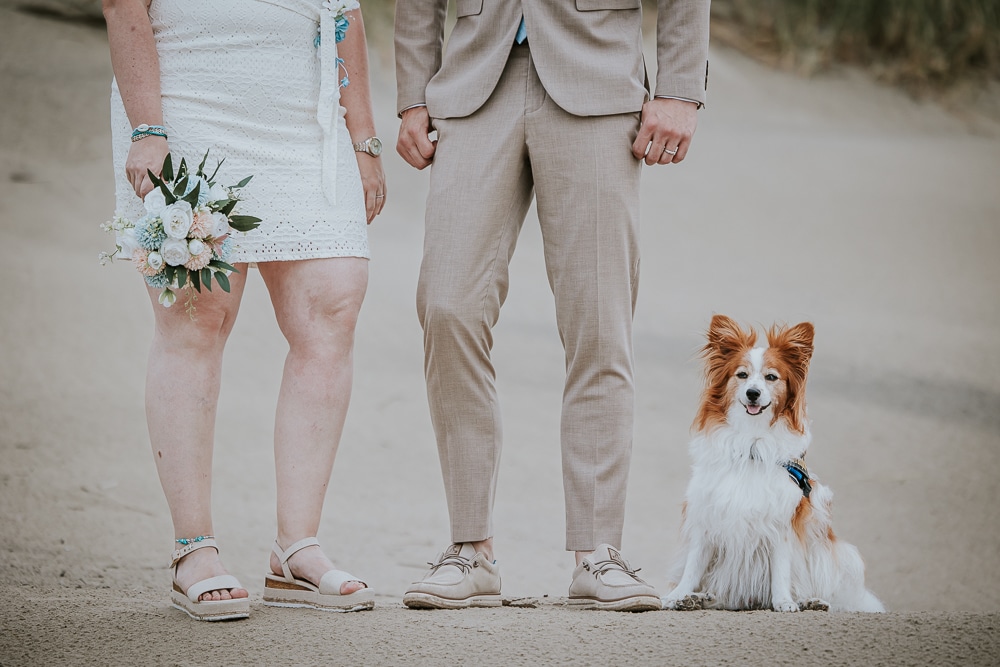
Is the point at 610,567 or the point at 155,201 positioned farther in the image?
the point at 610,567

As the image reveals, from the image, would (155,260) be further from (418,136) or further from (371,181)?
(418,136)

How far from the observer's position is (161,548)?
17.3 feet

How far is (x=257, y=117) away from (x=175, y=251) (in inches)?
17.6

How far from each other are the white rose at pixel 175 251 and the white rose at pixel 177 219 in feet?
0.04

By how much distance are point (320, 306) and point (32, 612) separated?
3.26 ft

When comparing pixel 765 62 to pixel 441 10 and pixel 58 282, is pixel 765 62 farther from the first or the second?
pixel 441 10

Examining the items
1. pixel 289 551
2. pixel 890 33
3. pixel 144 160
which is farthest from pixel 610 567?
pixel 890 33

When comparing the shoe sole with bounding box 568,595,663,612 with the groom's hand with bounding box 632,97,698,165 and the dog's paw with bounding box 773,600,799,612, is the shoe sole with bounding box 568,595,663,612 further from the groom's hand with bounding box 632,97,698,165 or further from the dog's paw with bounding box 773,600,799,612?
the groom's hand with bounding box 632,97,698,165

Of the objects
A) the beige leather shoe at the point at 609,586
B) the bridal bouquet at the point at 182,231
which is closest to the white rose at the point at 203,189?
the bridal bouquet at the point at 182,231

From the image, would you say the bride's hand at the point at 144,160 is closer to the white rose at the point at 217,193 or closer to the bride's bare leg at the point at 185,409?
the white rose at the point at 217,193

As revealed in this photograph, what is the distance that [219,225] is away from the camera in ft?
8.64

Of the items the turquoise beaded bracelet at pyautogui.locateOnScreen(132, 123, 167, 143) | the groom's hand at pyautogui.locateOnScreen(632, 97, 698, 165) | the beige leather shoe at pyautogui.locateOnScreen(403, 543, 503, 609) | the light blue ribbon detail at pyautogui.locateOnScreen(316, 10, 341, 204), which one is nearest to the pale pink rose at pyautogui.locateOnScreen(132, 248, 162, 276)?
the turquoise beaded bracelet at pyautogui.locateOnScreen(132, 123, 167, 143)

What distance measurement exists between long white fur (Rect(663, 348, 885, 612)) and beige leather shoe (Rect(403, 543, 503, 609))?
1.59 feet

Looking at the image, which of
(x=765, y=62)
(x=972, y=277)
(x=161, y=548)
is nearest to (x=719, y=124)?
(x=765, y=62)
